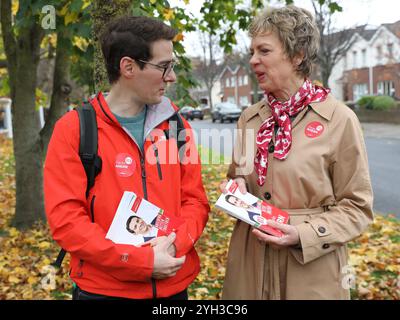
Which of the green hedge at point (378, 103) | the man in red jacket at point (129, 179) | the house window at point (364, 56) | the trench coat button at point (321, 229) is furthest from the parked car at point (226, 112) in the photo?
the trench coat button at point (321, 229)

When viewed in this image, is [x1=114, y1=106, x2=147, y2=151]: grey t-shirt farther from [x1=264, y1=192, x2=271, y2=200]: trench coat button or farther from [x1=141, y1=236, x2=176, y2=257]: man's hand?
[x1=264, y1=192, x2=271, y2=200]: trench coat button

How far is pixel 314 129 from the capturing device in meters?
2.19

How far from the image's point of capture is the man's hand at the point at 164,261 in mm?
2010

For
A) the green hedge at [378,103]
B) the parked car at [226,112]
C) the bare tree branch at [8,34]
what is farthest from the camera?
the parked car at [226,112]

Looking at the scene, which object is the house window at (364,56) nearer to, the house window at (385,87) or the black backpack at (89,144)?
the house window at (385,87)

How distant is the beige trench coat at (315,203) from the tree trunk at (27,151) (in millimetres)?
5241

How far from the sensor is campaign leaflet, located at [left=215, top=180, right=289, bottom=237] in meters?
2.09

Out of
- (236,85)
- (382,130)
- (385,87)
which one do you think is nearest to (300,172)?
(382,130)

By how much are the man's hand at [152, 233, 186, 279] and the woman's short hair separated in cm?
103

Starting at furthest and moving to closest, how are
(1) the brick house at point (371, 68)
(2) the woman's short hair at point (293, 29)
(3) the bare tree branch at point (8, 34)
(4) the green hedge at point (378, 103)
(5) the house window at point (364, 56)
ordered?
(5) the house window at point (364, 56) → (1) the brick house at point (371, 68) → (4) the green hedge at point (378, 103) → (3) the bare tree branch at point (8, 34) → (2) the woman's short hair at point (293, 29)

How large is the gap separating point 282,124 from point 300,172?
0.80ft

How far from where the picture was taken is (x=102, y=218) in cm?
207

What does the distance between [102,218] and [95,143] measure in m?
0.33

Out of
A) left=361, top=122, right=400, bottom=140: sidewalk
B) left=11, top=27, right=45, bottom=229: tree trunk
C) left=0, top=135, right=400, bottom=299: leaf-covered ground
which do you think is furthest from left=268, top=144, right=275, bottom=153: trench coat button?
left=361, top=122, right=400, bottom=140: sidewalk
